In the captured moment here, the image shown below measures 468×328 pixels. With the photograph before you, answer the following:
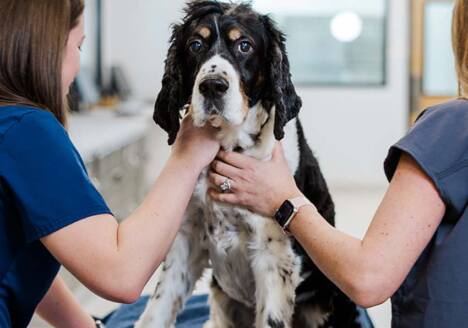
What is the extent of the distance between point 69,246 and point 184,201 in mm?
263

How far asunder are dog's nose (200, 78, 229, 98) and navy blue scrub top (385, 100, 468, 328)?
43 centimetres

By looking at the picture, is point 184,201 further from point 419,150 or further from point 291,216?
point 419,150

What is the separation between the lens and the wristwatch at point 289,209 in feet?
4.61

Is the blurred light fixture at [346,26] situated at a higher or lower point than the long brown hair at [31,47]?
lower

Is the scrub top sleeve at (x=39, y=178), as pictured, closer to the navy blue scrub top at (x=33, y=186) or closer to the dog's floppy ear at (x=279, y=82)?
the navy blue scrub top at (x=33, y=186)

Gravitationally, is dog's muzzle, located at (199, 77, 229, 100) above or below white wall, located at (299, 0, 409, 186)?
above

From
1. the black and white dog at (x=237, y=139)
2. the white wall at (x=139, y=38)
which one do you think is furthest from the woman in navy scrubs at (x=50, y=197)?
the white wall at (x=139, y=38)

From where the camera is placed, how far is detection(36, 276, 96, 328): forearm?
5.08ft

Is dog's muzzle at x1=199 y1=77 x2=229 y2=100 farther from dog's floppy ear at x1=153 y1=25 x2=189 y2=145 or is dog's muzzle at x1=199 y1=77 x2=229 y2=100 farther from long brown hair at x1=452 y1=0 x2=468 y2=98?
long brown hair at x1=452 y1=0 x2=468 y2=98

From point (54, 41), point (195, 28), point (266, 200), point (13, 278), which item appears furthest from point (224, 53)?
point (13, 278)

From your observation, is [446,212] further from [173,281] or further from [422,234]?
[173,281]

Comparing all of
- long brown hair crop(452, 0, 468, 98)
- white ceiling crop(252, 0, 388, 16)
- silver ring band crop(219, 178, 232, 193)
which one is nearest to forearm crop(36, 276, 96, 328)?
silver ring band crop(219, 178, 232, 193)

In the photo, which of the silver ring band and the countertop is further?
the countertop

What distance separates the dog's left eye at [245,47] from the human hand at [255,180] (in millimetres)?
229
